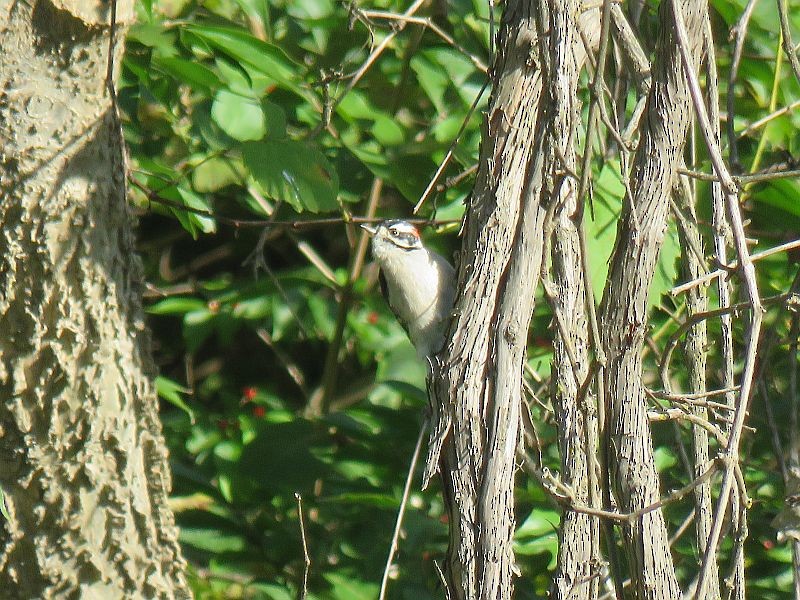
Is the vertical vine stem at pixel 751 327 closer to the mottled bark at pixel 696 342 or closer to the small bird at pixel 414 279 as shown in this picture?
the mottled bark at pixel 696 342

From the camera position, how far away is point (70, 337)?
265 cm

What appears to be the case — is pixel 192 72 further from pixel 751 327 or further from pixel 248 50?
pixel 751 327

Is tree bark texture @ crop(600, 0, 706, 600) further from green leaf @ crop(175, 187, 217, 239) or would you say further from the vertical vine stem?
green leaf @ crop(175, 187, 217, 239)

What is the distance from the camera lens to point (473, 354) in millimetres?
1678

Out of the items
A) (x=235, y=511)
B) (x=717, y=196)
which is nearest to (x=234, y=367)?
(x=235, y=511)

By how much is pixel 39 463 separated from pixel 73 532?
0.77ft

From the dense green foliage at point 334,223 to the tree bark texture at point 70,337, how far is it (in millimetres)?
198

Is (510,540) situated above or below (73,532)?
above

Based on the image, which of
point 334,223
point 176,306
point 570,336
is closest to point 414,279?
point 334,223

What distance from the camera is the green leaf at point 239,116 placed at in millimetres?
2584

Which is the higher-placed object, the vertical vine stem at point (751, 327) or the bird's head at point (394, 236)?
the bird's head at point (394, 236)

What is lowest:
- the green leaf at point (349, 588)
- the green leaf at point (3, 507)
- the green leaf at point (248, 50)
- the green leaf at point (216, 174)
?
the green leaf at point (349, 588)

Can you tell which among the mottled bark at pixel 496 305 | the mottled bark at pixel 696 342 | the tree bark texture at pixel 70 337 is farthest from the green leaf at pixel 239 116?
the mottled bark at pixel 696 342

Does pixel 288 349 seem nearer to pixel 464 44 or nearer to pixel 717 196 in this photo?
pixel 464 44
